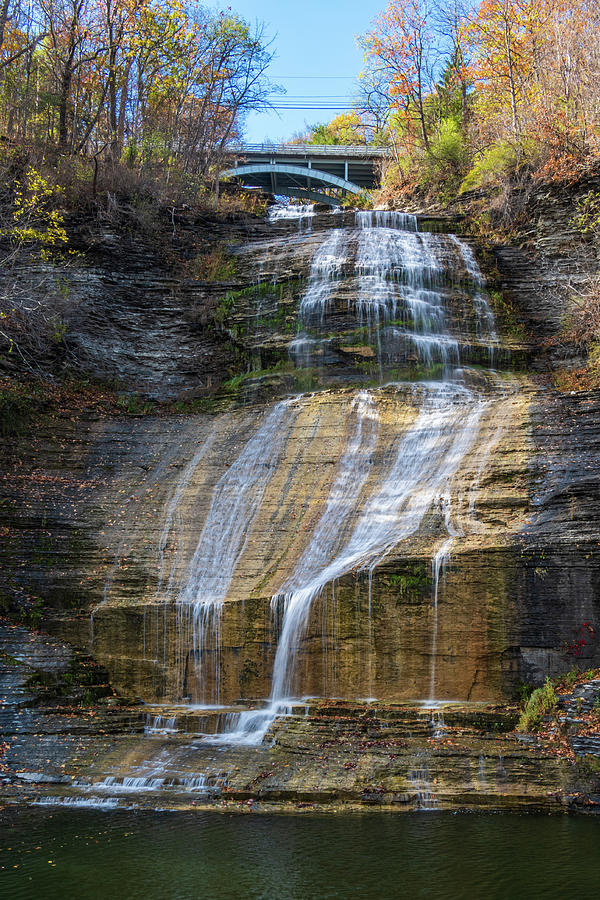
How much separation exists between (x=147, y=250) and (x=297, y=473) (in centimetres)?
1120

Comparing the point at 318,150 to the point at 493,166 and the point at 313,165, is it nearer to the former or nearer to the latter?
the point at 313,165

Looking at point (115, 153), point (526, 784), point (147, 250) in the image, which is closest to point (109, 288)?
point (147, 250)

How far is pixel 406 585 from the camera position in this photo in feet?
35.0

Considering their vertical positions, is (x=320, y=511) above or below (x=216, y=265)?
below

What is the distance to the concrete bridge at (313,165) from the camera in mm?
38656

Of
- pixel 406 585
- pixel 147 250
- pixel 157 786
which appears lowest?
pixel 157 786

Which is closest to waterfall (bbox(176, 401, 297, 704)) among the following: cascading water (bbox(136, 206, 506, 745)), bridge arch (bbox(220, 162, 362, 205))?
cascading water (bbox(136, 206, 506, 745))

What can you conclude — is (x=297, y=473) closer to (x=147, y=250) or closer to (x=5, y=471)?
(x=5, y=471)

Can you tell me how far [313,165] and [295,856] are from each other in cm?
3824

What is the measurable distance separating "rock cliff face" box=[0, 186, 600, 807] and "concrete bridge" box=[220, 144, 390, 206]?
19.1 meters

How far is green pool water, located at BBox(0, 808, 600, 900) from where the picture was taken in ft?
21.4

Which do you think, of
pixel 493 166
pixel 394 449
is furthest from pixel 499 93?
pixel 394 449

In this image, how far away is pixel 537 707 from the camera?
9.51 m

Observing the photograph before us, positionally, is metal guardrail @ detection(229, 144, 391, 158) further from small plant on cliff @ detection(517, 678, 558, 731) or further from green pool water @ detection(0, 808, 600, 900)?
green pool water @ detection(0, 808, 600, 900)
